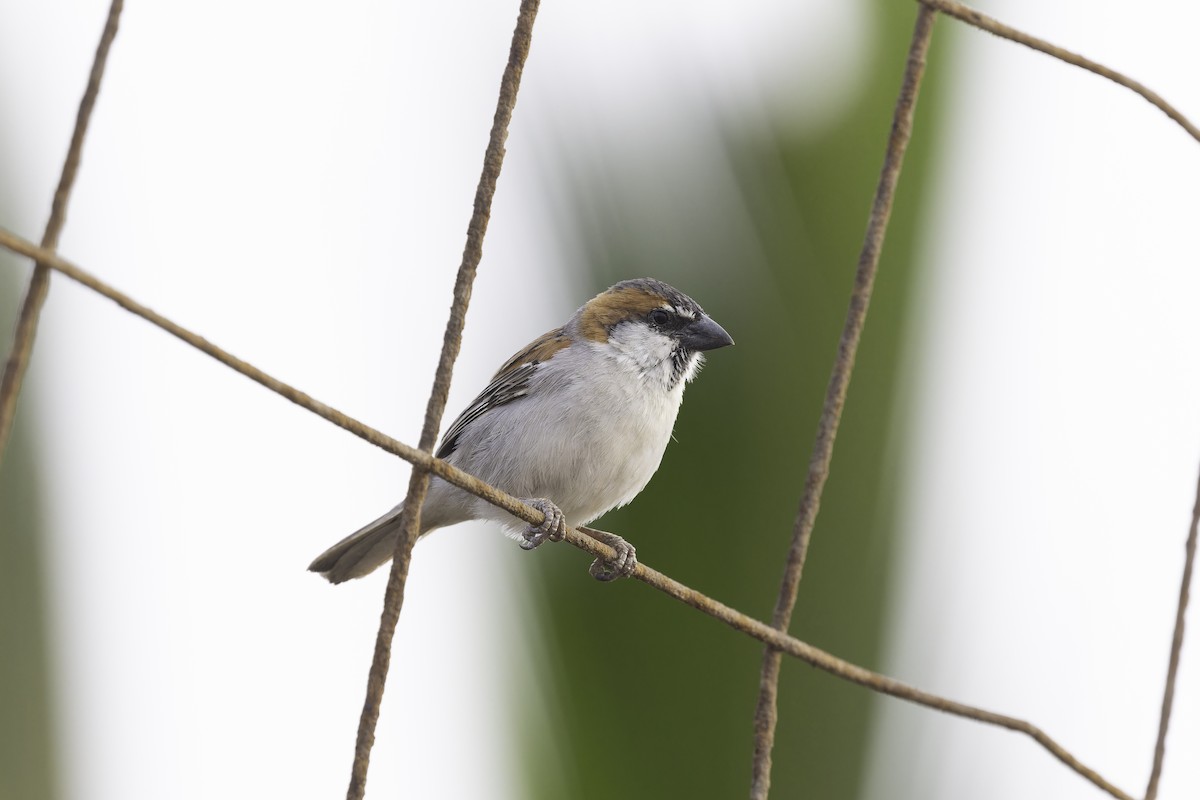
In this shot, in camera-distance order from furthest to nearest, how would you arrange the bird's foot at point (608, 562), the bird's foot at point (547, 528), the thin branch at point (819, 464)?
the bird's foot at point (608, 562) → the bird's foot at point (547, 528) → the thin branch at point (819, 464)

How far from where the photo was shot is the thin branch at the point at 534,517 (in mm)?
1304

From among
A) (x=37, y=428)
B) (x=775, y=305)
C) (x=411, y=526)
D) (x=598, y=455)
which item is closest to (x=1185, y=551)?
(x=411, y=526)

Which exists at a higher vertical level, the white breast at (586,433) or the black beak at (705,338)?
the black beak at (705,338)

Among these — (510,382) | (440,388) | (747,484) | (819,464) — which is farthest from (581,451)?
(440,388)

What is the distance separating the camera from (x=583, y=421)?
144 inches

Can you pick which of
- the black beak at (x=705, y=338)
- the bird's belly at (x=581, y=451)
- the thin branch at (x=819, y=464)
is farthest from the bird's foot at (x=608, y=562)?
the thin branch at (x=819, y=464)

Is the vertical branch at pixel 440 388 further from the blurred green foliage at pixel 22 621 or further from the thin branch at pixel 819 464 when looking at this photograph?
the blurred green foliage at pixel 22 621

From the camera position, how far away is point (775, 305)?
4.47m

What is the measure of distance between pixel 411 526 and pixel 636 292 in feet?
8.05

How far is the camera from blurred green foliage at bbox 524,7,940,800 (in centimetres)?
397

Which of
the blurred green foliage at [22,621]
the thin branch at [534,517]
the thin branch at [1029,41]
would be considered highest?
the thin branch at [1029,41]

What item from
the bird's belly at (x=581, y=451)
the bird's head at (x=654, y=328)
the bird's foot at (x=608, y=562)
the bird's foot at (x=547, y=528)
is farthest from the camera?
the bird's head at (x=654, y=328)

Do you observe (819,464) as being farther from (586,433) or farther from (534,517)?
(586,433)

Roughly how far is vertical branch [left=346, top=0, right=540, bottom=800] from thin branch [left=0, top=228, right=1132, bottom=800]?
2.0 inches
